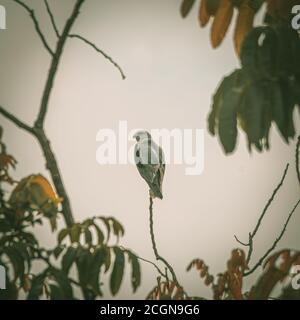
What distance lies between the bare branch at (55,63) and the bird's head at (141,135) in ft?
0.72

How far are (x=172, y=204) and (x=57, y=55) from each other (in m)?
0.43

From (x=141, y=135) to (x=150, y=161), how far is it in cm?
6

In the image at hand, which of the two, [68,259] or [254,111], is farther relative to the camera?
[68,259]

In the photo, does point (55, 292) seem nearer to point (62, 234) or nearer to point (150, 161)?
point (62, 234)

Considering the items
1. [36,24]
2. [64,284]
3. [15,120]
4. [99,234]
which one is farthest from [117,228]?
[36,24]

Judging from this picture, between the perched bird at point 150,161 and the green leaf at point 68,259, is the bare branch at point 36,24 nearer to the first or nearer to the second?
the perched bird at point 150,161

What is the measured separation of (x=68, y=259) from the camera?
0.85 m

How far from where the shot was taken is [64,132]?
0.95 metres

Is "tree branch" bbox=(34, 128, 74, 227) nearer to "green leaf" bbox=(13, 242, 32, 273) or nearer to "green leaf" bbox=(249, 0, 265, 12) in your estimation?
"green leaf" bbox=(13, 242, 32, 273)

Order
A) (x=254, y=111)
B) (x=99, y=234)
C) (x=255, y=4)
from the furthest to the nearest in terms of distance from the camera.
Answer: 1. (x=99, y=234)
2. (x=255, y=4)
3. (x=254, y=111)

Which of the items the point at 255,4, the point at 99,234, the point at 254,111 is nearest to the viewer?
the point at 254,111

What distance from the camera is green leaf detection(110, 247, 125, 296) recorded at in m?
0.84

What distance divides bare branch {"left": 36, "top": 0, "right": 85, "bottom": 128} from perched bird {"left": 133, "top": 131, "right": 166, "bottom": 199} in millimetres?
220

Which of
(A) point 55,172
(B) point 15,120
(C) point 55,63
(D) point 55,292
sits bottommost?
(D) point 55,292
